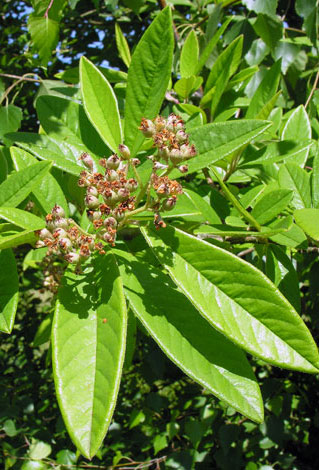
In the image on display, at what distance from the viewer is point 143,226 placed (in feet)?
3.59

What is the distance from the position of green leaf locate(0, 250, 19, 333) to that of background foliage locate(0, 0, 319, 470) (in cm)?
23

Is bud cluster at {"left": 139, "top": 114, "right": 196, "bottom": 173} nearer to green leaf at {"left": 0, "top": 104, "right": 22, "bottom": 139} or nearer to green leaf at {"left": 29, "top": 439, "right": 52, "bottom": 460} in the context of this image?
green leaf at {"left": 0, "top": 104, "right": 22, "bottom": 139}

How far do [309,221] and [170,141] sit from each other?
1.35ft

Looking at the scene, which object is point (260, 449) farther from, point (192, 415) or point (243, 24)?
point (243, 24)

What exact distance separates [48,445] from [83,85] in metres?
2.33

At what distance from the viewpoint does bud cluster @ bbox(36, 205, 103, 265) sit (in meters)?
0.97

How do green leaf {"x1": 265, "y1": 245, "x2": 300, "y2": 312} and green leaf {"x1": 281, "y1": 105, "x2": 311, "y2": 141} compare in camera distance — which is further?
green leaf {"x1": 281, "y1": 105, "x2": 311, "y2": 141}

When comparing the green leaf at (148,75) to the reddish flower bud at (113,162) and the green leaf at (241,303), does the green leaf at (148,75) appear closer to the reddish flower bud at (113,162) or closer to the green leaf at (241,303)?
the reddish flower bud at (113,162)

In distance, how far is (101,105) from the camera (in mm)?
1240

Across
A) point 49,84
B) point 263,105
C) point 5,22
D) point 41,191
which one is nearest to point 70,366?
point 41,191

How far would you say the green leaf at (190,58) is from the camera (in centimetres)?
173

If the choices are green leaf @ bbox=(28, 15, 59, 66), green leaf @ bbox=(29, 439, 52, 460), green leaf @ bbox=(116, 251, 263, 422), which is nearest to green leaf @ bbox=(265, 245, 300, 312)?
green leaf @ bbox=(116, 251, 263, 422)

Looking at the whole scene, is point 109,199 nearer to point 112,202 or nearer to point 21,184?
point 112,202

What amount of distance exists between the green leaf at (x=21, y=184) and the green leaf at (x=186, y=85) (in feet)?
2.70
